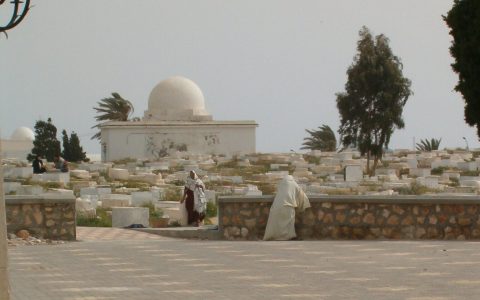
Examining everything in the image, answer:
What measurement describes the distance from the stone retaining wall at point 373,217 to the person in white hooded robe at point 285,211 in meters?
0.18

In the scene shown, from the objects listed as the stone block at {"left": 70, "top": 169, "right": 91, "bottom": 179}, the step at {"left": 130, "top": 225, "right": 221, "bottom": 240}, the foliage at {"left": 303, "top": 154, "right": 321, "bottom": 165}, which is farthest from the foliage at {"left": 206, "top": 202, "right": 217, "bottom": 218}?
the foliage at {"left": 303, "top": 154, "right": 321, "bottom": 165}

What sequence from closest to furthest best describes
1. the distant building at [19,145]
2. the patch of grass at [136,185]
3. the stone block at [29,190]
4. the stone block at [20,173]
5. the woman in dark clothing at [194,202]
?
the woman in dark clothing at [194,202]
the stone block at [29,190]
the patch of grass at [136,185]
the stone block at [20,173]
the distant building at [19,145]

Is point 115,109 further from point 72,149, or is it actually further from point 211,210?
point 211,210

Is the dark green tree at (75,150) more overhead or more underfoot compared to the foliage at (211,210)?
more overhead

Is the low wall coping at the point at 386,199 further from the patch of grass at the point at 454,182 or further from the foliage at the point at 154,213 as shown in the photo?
the patch of grass at the point at 454,182

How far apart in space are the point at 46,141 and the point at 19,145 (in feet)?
71.1

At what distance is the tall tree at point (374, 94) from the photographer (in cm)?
4044

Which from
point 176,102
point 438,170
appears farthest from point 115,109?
point 438,170

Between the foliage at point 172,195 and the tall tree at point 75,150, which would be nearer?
the foliage at point 172,195

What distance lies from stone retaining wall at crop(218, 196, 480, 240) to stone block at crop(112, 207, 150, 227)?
3979mm

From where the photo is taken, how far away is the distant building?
5953cm

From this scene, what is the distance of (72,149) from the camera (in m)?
52.6

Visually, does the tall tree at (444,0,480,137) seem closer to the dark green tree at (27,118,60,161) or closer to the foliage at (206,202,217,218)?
the foliage at (206,202,217,218)

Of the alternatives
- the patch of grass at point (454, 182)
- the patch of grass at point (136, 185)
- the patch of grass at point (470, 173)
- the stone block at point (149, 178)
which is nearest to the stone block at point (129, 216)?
the patch of grass at point (136, 185)
